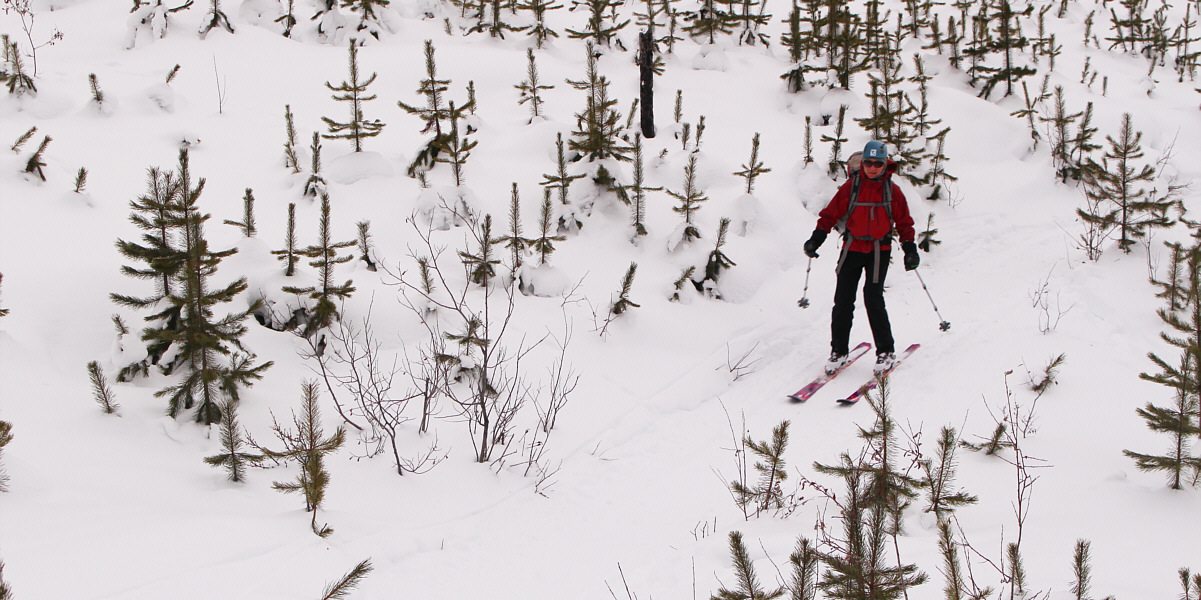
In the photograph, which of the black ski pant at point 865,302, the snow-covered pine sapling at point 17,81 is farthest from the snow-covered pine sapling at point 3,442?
the snow-covered pine sapling at point 17,81

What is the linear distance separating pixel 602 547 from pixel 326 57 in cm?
1125

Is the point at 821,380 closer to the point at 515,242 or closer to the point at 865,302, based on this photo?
the point at 865,302

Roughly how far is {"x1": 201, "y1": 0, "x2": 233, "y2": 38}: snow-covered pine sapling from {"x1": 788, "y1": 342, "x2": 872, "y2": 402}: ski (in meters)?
11.8

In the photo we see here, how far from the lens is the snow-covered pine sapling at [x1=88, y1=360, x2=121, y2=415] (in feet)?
15.5

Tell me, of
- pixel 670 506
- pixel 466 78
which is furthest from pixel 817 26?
pixel 670 506

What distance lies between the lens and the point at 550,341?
7125 mm

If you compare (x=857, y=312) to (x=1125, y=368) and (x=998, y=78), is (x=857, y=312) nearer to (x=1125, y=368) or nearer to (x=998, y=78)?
(x=1125, y=368)

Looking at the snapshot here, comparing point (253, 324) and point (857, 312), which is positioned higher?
point (253, 324)

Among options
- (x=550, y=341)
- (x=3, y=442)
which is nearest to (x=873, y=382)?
(x=550, y=341)

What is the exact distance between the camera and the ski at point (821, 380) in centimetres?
669

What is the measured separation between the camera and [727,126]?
1246cm

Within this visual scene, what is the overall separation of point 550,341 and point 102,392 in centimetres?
362

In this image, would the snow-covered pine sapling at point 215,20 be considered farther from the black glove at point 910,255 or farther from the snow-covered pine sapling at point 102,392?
the black glove at point 910,255

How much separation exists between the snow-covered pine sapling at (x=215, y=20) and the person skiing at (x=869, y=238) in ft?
36.9
